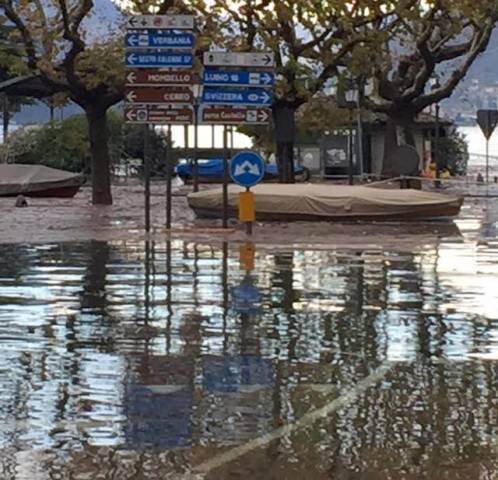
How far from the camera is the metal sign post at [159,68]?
78.4 feet

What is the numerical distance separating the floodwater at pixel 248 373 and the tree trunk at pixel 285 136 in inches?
791

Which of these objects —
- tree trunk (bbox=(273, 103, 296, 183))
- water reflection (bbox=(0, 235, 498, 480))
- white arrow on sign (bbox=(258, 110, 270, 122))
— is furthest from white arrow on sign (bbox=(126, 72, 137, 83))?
tree trunk (bbox=(273, 103, 296, 183))

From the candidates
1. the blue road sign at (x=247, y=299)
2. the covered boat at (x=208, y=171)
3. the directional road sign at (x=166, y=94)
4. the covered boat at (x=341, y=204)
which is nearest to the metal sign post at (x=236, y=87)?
the directional road sign at (x=166, y=94)

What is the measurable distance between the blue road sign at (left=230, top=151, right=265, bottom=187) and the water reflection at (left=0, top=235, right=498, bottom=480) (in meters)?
5.78

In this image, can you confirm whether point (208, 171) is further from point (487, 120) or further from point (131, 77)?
point (131, 77)

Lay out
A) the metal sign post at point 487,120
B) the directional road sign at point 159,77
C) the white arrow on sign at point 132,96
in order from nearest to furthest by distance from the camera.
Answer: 1. the white arrow on sign at point 132,96
2. the directional road sign at point 159,77
3. the metal sign post at point 487,120

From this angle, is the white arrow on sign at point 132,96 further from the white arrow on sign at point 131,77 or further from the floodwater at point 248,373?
the floodwater at point 248,373

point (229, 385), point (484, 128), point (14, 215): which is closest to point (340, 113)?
point (484, 128)

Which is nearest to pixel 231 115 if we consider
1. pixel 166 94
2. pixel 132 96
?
pixel 166 94

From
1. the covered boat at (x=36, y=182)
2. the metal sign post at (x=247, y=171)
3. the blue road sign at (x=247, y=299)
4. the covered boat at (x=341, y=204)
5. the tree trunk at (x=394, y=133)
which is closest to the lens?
the blue road sign at (x=247, y=299)

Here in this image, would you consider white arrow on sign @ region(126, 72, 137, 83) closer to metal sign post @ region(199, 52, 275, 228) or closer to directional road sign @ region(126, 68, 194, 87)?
directional road sign @ region(126, 68, 194, 87)

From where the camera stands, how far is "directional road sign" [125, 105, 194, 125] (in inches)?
950

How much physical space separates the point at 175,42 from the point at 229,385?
15.3 metres

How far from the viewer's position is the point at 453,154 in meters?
67.2
